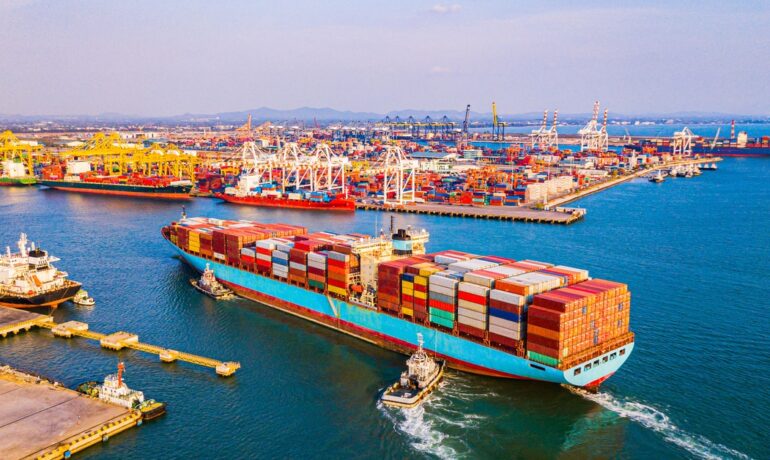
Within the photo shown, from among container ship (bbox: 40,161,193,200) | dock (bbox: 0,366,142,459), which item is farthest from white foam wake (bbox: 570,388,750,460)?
container ship (bbox: 40,161,193,200)

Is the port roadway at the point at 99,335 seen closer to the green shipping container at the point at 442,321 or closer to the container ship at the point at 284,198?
the green shipping container at the point at 442,321

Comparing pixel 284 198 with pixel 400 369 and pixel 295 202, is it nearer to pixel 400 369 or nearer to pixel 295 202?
pixel 295 202

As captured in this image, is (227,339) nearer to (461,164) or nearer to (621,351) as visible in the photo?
(621,351)

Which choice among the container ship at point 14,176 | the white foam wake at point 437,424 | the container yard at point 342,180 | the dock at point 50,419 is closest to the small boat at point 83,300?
the dock at point 50,419

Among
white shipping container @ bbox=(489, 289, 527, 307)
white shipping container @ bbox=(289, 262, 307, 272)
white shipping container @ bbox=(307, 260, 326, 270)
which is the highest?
white shipping container @ bbox=(489, 289, 527, 307)

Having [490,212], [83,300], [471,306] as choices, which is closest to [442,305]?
[471,306]

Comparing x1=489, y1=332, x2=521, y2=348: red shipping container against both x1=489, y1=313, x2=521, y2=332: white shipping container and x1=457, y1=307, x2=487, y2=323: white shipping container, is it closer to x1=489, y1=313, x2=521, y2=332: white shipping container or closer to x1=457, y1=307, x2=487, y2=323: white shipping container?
x1=489, y1=313, x2=521, y2=332: white shipping container

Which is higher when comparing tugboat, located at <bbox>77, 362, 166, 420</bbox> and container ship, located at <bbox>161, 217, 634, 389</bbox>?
container ship, located at <bbox>161, 217, 634, 389</bbox>
